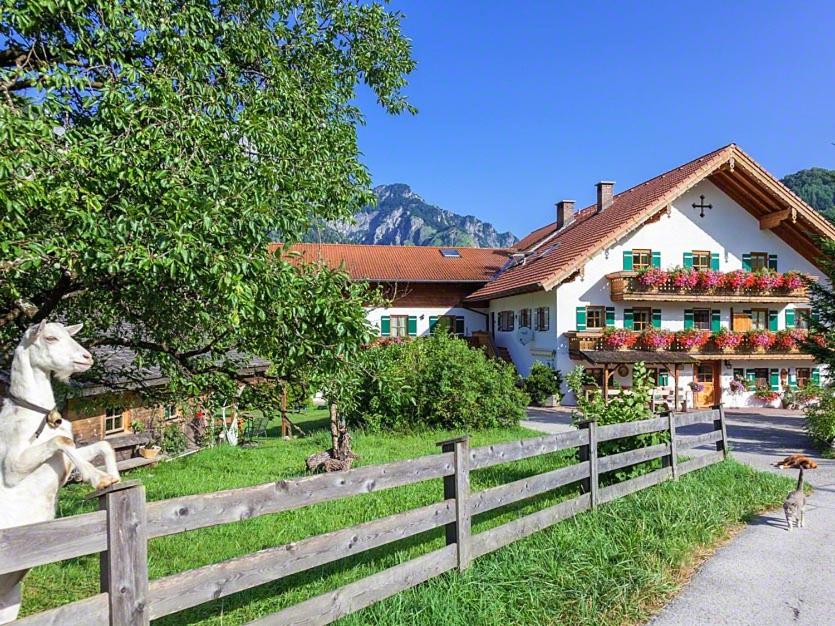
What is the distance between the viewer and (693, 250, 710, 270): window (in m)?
27.9

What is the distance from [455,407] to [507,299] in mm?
14860

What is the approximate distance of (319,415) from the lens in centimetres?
2530

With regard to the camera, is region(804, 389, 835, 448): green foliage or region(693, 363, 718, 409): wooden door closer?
region(804, 389, 835, 448): green foliage

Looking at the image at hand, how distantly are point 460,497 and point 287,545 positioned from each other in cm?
176

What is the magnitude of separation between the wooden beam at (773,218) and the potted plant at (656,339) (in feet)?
24.6

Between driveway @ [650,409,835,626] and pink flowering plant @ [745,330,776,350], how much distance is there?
19.5 meters

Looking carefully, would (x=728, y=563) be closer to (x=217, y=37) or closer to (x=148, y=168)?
(x=148, y=168)

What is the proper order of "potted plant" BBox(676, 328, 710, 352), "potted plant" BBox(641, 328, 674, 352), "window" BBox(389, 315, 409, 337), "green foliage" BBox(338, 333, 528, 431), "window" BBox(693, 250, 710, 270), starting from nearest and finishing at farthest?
"green foliage" BBox(338, 333, 528, 431) → "potted plant" BBox(641, 328, 674, 352) → "potted plant" BBox(676, 328, 710, 352) → "window" BBox(693, 250, 710, 270) → "window" BBox(389, 315, 409, 337)

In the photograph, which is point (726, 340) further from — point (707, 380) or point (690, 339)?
point (707, 380)

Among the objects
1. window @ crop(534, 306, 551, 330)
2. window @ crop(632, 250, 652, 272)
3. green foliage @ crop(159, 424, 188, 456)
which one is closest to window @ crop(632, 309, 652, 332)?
window @ crop(632, 250, 652, 272)

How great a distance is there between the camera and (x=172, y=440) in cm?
1603

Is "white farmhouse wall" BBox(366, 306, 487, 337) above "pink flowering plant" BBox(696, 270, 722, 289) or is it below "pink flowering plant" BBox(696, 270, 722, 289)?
below

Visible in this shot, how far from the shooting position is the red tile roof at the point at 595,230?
25500mm

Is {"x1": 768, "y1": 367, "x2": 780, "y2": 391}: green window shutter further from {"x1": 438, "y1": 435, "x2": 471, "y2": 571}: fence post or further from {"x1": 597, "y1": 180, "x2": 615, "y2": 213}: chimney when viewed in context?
{"x1": 438, "y1": 435, "x2": 471, "y2": 571}: fence post
